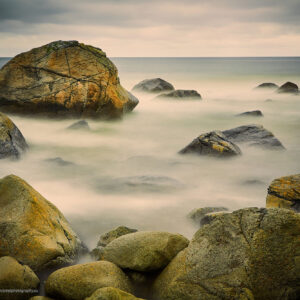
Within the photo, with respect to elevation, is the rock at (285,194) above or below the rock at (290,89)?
below

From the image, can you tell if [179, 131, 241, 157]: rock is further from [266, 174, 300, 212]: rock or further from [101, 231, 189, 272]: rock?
[101, 231, 189, 272]: rock

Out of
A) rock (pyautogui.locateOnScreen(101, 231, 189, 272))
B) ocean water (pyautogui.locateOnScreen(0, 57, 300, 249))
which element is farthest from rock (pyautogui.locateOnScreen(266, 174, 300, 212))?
rock (pyautogui.locateOnScreen(101, 231, 189, 272))

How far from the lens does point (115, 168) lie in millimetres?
8594

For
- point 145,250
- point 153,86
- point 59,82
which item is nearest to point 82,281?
point 145,250

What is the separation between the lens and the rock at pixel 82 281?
324 centimetres

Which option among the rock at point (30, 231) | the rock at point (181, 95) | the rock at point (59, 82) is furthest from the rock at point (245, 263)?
the rock at point (181, 95)

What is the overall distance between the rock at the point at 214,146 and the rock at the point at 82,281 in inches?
219

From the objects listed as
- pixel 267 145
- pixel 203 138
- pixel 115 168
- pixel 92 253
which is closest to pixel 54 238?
pixel 92 253

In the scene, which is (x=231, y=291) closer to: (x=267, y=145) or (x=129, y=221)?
(x=129, y=221)

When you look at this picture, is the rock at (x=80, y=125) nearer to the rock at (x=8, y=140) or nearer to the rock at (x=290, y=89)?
the rock at (x=8, y=140)

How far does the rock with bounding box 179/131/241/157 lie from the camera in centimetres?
865

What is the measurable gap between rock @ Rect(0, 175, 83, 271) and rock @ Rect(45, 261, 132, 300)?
533mm

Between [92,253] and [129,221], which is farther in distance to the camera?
[129,221]

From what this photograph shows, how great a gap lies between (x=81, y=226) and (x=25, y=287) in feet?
7.26
